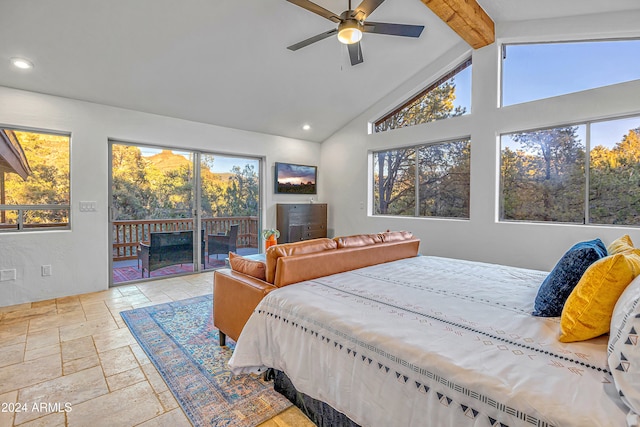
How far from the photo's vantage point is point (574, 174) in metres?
3.71

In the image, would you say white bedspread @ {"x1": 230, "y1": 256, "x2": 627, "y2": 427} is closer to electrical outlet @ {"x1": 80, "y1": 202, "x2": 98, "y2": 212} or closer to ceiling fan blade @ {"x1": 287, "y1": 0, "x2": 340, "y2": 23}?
ceiling fan blade @ {"x1": 287, "y1": 0, "x2": 340, "y2": 23}

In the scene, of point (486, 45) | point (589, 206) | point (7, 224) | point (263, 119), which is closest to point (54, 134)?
point (7, 224)

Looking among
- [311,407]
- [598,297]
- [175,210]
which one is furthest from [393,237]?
[175,210]

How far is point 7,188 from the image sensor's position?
3.61m

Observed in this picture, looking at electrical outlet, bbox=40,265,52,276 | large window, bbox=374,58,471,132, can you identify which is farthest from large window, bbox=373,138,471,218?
electrical outlet, bbox=40,265,52,276

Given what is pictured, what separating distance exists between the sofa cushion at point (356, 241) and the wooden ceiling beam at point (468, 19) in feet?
8.02

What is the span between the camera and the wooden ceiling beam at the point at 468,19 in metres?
3.25

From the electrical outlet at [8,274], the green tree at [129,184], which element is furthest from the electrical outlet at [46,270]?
the green tree at [129,184]

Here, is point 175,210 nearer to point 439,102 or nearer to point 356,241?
point 356,241

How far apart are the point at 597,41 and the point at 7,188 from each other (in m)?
6.97

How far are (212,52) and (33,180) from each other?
2.64 metres

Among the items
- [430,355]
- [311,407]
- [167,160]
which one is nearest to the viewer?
[430,355]

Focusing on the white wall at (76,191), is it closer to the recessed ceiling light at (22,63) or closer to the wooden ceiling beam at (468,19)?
the recessed ceiling light at (22,63)

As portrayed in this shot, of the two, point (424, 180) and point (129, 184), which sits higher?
point (424, 180)
